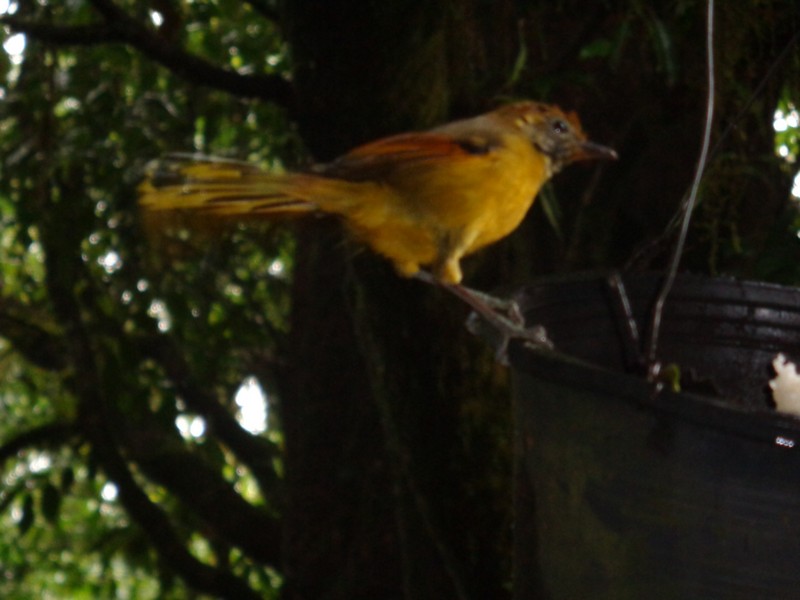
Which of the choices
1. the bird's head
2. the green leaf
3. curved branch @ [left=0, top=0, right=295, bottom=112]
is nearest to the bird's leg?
the bird's head

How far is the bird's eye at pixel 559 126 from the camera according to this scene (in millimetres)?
2137

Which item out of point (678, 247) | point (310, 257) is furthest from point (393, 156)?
point (310, 257)

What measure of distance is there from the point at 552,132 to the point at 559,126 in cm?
2

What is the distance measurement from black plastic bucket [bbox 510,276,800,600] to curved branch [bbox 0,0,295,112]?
5.10 feet

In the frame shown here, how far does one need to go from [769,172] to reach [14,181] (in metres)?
2.66

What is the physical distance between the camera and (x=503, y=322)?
1525mm

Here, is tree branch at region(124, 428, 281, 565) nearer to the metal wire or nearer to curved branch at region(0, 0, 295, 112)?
curved branch at region(0, 0, 295, 112)

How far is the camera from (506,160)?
2031 mm

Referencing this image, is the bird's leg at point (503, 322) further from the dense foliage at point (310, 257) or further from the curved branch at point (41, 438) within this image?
the curved branch at point (41, 438)

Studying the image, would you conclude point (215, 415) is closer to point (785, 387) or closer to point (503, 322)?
point (503, 322)

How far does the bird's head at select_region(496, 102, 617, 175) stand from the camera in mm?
2082

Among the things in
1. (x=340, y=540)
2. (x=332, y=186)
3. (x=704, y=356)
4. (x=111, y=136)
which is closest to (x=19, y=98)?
(x=111, y=136)

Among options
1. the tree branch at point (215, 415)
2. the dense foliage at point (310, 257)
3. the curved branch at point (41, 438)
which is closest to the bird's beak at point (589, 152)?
the dense foliage at point (310, 257)

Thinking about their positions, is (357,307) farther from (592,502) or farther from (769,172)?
(592,502)
